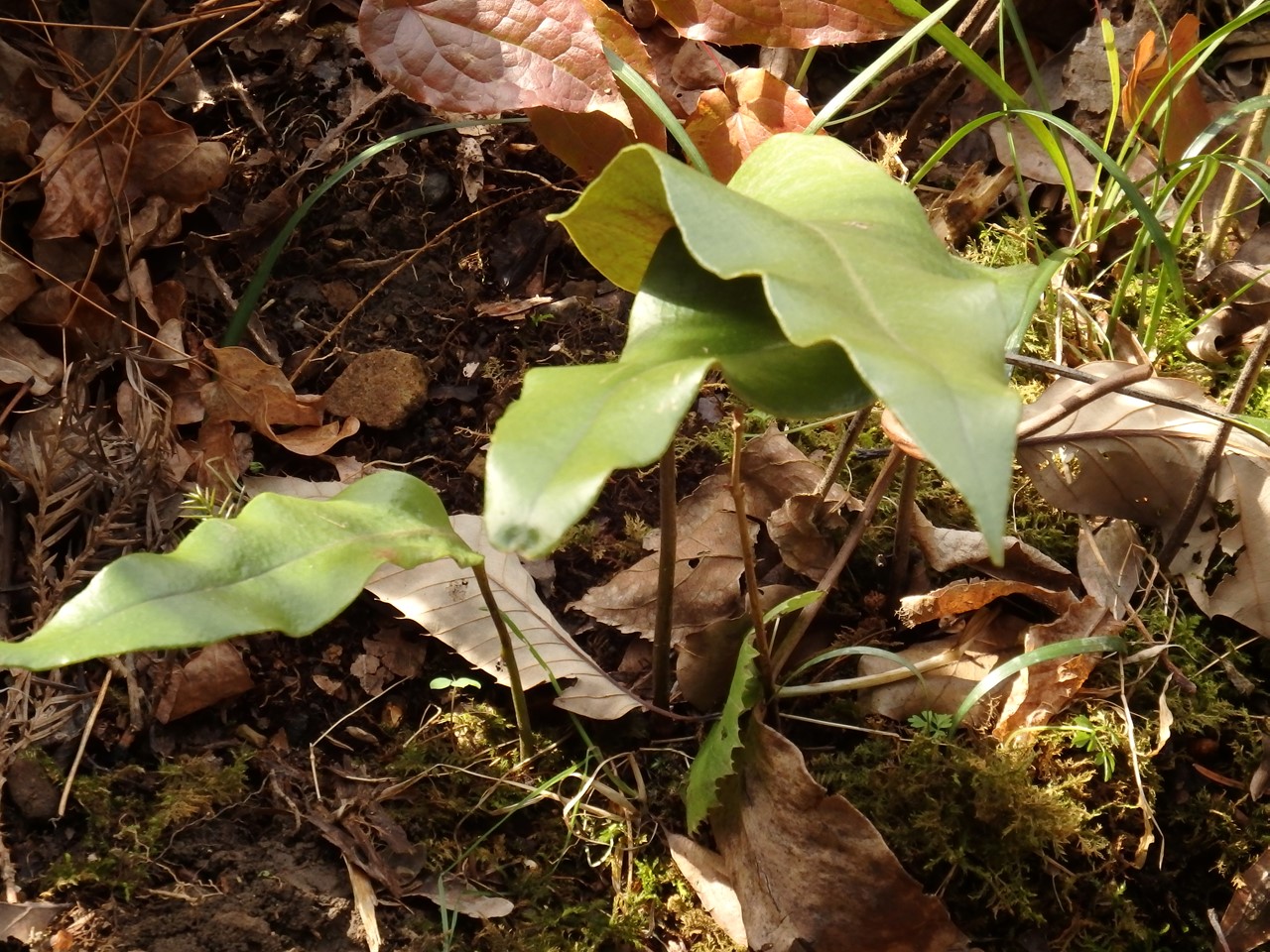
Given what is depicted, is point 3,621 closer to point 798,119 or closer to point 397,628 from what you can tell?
point 397,628

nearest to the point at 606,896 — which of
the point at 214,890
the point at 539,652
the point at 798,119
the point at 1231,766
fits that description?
the point at 539,652

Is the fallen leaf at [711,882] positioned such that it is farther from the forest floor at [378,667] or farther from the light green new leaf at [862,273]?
the light green new leaf at [862,273]

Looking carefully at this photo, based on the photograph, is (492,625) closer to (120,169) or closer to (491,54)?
(491,54)

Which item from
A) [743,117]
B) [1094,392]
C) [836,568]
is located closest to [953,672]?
[836,568]

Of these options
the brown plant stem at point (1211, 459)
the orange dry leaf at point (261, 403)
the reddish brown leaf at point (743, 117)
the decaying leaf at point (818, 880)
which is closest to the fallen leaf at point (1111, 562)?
the brown plant stem at point (1211, 459)

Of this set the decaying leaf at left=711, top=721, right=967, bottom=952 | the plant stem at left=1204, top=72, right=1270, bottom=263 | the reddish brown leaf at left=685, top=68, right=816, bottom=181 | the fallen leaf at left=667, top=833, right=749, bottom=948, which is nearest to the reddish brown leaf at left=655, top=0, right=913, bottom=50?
the reddish brown leaf at left=685, top=68, right=816, bottom=181

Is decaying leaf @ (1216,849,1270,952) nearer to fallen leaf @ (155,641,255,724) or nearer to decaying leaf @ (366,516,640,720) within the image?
decaying leaf @ (366,516,640,720)
